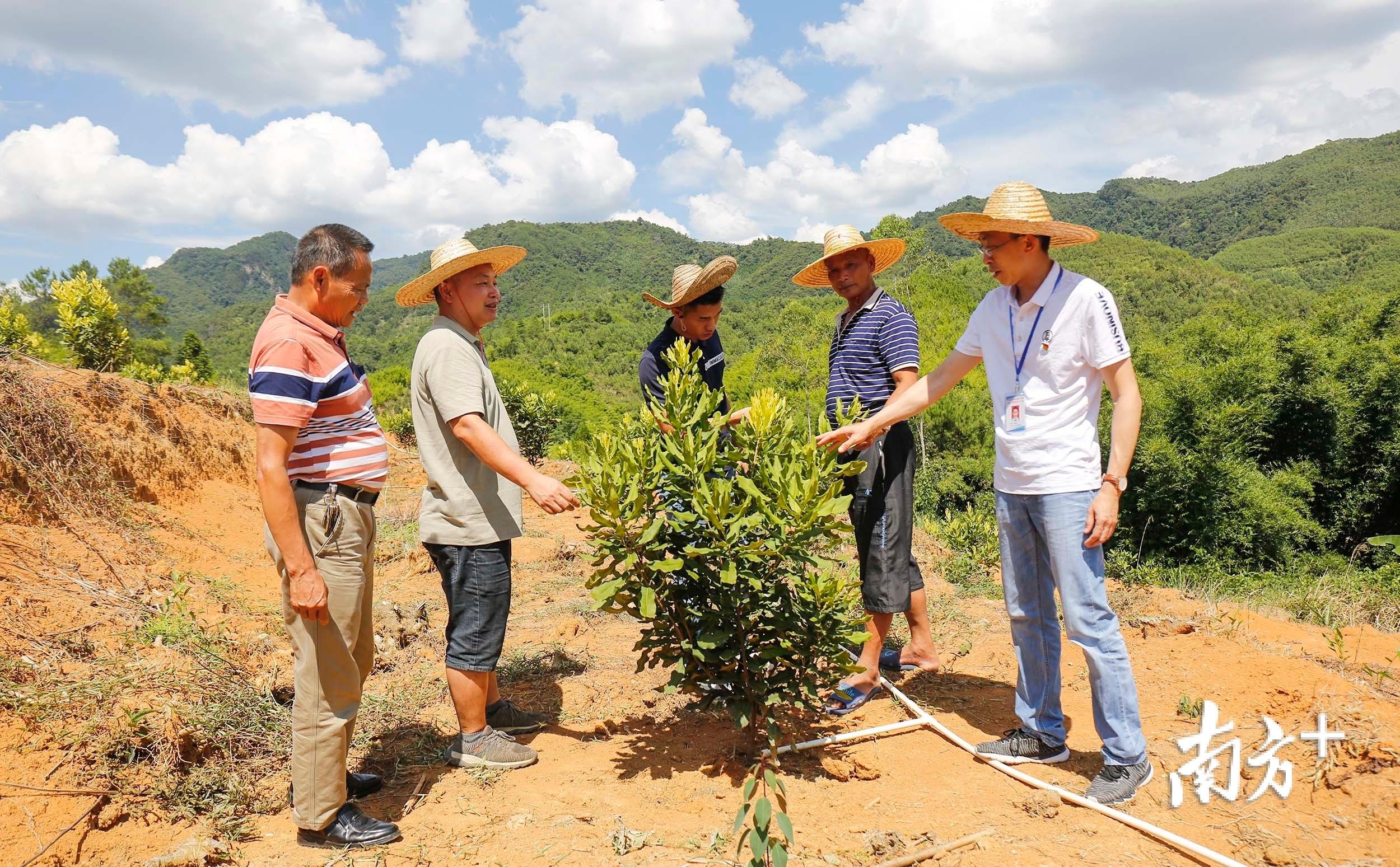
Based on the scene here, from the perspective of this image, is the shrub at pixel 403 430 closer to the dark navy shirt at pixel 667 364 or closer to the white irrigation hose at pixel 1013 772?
the dark navy shirt at pixel 667 364

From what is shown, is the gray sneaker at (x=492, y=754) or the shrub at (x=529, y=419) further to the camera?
the shrub at (x=529, y=419)

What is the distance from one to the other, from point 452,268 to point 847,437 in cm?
164

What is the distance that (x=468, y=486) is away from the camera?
9.37ft

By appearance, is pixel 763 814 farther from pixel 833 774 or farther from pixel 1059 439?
pixel 1059 439

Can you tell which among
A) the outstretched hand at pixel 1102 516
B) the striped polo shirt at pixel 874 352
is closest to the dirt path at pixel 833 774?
the outstretched hand at pixel 1102 516

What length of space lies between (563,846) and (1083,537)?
203 cm

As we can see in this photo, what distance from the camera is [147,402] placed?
724cm

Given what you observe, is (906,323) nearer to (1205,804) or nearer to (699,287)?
(699,287)

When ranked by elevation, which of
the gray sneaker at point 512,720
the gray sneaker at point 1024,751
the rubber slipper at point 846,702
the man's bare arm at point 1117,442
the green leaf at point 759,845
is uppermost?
the man's bare arm at point 1117,442

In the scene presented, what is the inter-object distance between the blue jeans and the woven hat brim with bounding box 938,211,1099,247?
94cm

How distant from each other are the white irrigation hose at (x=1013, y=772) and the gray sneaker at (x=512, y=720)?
1126 millimetres

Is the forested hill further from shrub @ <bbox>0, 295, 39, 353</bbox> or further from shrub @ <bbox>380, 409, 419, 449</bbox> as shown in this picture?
shrub @ <bbox>0, 295, 39, 353</bbox>

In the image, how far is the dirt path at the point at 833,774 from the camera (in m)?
2.39

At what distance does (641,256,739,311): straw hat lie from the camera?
3.28m
